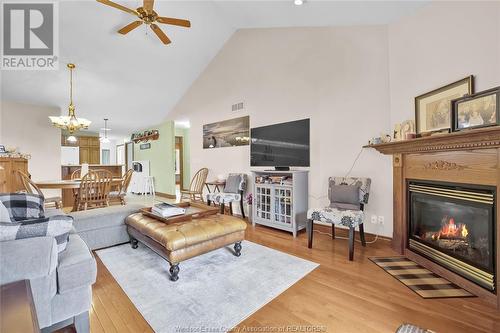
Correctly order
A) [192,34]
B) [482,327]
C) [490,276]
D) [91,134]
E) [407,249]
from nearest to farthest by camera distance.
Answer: [482,327]
[490,276]
[407,249]
[192,34]
[91,134]

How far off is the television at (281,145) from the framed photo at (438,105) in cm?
148

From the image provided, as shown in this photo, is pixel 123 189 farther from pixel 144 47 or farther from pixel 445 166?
pixel 445 166

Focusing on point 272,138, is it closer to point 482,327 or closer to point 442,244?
point 442,244

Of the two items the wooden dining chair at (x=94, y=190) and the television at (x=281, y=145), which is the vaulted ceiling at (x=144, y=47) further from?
the wooden dining chair at (x=94, y=190)

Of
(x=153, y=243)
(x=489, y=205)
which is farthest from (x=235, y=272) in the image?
(x=489, y=205)

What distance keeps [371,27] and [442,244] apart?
2.78 meters

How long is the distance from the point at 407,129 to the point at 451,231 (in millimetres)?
1120

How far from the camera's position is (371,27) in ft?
10.0

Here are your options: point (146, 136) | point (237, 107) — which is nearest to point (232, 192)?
point (237, 107)

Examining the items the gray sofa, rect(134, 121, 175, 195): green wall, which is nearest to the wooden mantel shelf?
the gray sofa

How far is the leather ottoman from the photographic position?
202cm

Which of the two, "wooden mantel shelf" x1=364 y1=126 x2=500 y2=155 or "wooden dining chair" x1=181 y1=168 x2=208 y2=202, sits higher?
"wooden mantel shelf" x1=364 y1=126 x2=500 y2=155

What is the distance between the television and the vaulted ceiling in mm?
1606

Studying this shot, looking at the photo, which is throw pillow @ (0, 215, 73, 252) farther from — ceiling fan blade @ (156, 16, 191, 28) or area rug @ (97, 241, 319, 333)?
ceiling fan blade @ (156, 16, 191, 28)
